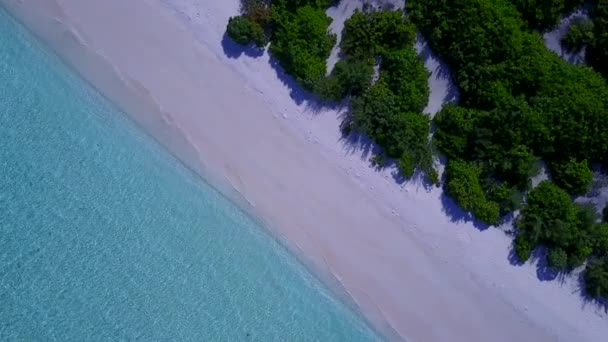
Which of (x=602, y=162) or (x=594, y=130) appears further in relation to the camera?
(x=602, y=162)

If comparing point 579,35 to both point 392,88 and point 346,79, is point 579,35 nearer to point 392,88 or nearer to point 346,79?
point 392,88

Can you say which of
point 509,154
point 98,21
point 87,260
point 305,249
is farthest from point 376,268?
point 98,21

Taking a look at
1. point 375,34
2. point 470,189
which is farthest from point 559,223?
point 375,34

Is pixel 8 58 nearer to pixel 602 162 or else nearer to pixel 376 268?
pixel 376 268

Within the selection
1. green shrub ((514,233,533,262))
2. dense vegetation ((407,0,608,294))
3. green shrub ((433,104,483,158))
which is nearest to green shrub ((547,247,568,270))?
dense vegetation ((407,0,608,294))

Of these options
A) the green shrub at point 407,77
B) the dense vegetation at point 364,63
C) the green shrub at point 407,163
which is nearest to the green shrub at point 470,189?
the dense vegetation at point 364,63
